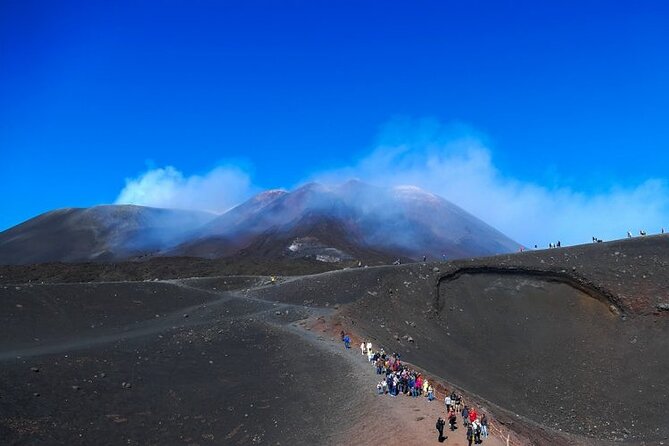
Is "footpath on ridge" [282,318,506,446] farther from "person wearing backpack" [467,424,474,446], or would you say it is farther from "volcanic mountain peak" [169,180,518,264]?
"volcanic mountain peak" [169,180,518,264]

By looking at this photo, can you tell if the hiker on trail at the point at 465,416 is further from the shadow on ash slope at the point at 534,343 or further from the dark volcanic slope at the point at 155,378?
the shadow on ash slope at the point at 534,343

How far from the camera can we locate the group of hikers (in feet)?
57.4

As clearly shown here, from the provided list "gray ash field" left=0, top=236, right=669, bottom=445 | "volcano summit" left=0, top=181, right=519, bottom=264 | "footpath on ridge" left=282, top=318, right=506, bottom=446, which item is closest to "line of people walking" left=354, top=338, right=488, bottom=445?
"footpath on ridge" left=282, top=318, right=506, bottom=446

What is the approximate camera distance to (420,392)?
73.5 ft

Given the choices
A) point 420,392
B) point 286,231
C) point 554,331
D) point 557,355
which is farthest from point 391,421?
point 286,231

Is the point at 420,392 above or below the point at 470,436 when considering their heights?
above

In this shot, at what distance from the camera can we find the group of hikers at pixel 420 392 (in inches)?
688

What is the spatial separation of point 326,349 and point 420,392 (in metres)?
7.59

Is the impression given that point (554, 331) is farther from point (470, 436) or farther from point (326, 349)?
point (470, 436)

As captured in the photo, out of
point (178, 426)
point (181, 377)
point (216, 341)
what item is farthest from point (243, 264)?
point (178, 426)

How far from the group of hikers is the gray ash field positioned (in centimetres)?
163

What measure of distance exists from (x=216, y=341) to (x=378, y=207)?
88988 millimetres

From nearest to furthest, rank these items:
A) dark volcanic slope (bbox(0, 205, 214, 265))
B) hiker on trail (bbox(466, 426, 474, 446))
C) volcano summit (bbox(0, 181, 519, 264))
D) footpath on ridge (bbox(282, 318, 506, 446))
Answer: hiker on trail (bbox(466, 426, 474, 446)), footpath on ridge (bbox(282, 318, 506, 446)), volcano summit (bbox(0, 181, 519, 264)), dark volcanic slope (bbox(0, 205, 214, 265))

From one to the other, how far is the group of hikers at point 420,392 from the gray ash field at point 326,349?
163cm
